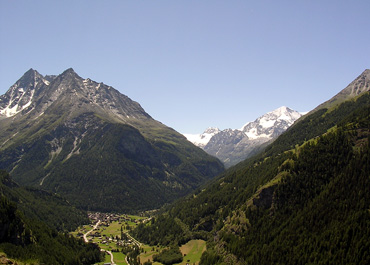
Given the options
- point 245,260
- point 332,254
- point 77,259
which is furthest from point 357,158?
point 77,259

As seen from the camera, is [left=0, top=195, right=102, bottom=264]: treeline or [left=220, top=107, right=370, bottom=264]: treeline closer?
[left=220, top=107, right=370, bottom=264]: treeline

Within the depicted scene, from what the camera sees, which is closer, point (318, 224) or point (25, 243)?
point (318, 224)

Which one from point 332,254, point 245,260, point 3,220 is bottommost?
point 332,254

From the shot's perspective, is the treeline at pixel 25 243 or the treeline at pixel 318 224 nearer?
the treeline at pixel 318 224

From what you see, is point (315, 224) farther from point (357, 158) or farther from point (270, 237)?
point (357, 158)

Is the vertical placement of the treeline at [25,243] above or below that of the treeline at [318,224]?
above

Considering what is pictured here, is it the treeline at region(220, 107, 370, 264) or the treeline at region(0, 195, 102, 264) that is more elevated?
the treeline at region(0, 195, 102, 264)

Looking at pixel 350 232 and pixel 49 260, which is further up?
pixel 49 260

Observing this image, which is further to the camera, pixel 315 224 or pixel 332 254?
pixel 315 224

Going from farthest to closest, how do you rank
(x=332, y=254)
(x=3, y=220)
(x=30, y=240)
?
(x=30, y=240)
(x=3, y=220)
(x=332, y=254)

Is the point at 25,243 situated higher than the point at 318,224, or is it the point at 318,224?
the point at 25,243

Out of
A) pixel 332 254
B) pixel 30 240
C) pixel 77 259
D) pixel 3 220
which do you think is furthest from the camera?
pixel 77 259
